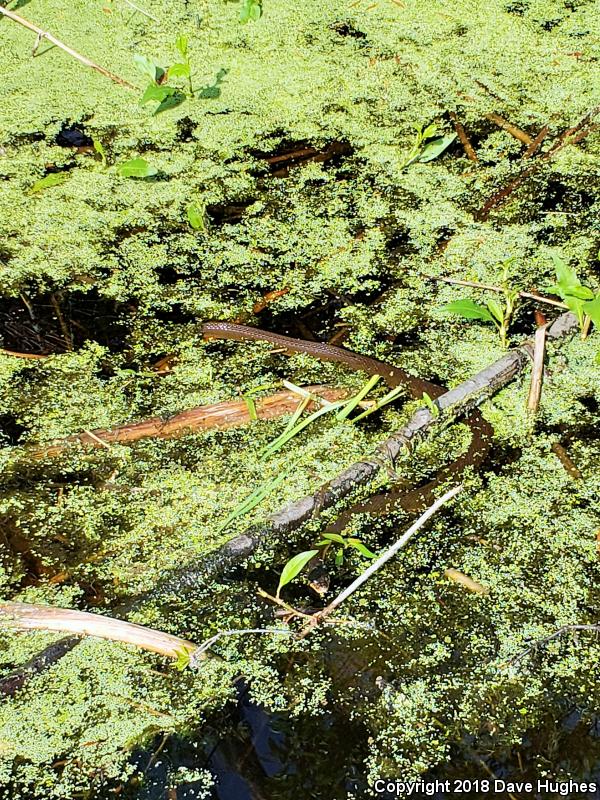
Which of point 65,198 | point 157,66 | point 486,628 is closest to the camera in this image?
point 486,628

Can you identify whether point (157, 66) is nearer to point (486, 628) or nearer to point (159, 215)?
point (159, 215)

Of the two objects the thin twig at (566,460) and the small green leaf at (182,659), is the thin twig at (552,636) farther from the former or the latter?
the small green leaf at (182,659)

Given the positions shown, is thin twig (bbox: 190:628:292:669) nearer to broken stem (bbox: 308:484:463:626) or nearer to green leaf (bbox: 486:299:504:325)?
broken stem (bbox: 308:484:463:626)

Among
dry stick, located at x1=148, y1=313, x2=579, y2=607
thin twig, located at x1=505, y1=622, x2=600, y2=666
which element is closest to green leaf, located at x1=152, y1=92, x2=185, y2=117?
dry stick, located at x1=148, y1=313, x2=579, y2=607

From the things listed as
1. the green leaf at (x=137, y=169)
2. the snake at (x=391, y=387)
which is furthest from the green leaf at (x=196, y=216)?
the snake at (x=391, y=387)

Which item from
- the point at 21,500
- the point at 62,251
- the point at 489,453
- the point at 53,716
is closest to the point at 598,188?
the point at 489,453

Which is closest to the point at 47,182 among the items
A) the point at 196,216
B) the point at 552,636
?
the point at 196,216
